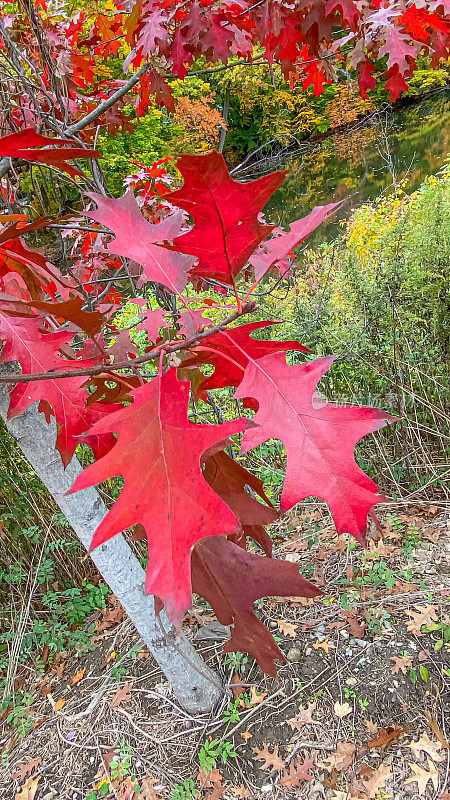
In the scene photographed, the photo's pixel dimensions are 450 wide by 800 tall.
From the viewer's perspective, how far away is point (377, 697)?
1477mm

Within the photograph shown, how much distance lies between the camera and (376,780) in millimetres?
1338

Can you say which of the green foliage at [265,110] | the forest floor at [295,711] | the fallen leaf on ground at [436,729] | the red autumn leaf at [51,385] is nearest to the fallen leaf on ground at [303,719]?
the forest floor at [295,711]

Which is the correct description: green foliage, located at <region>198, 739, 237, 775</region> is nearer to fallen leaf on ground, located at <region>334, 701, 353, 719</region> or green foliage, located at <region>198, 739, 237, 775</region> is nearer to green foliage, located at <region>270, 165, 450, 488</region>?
fallen leaf on ground, located at <region>334, 701, 353, 719</region>

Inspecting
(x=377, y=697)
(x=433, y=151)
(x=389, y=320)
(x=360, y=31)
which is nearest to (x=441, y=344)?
(x=389, y=320)

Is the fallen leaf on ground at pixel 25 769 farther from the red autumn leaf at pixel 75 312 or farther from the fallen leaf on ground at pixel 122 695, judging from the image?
the red autumn leaf at pixel 75 312

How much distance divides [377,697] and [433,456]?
1248mm

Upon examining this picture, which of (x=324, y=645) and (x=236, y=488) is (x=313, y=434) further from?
(x=324, y=645)

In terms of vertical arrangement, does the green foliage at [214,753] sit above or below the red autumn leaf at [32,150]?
below

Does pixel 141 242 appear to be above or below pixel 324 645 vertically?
above

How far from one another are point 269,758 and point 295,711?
0.49ft

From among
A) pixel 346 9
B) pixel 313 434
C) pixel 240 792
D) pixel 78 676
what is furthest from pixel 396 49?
pixel 78 676

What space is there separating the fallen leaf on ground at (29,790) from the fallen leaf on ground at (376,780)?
106 cm

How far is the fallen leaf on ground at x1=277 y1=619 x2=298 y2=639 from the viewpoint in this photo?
175 cm

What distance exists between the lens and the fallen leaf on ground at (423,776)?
1.30m
